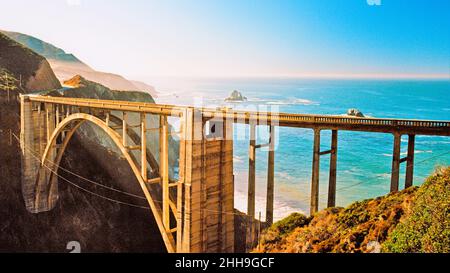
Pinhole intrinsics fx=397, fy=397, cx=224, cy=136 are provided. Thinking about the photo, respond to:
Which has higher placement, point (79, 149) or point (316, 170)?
point (316, 170)

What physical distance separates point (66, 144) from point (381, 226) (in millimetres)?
28582

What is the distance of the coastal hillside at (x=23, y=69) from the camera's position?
53203 mm

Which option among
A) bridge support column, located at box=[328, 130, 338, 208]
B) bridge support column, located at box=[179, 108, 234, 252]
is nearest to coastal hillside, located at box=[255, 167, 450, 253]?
bridge support column, located at box=[328, 130, 338, 208]

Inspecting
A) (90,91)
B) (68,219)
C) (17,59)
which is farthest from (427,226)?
(90,91)

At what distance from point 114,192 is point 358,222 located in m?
32.9

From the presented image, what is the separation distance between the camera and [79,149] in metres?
46.4

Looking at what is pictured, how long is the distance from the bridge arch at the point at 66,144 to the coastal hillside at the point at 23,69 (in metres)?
17.7

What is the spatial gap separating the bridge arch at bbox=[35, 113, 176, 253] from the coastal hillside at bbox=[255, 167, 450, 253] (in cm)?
693

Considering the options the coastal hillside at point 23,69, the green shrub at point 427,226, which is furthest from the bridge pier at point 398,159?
the coastal hillside at point 23,69

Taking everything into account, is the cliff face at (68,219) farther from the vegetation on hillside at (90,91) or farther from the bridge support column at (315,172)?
the bridge support column at (315,172)

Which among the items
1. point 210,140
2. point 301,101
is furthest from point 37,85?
point 301,101

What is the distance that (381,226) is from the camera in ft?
50.0

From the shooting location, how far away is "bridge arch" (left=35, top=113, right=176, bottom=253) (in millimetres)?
23217
